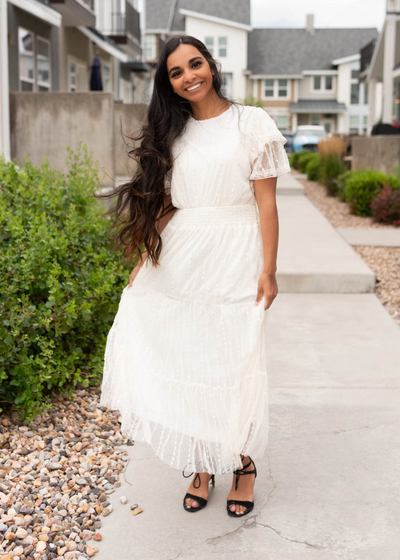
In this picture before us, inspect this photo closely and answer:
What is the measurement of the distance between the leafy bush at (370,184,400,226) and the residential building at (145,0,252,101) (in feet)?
111

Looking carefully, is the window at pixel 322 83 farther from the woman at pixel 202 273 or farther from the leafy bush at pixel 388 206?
the woman at pixel 202 273

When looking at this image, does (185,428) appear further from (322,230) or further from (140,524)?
(322,230)

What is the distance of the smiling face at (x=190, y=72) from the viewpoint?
246cm

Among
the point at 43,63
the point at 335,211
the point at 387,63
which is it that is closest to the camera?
the point at 335,211

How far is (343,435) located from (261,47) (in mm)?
46535

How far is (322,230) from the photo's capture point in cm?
897

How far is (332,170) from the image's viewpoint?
14.6 metres

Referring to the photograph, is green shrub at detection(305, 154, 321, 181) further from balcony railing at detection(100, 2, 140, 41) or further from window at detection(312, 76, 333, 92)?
window at detection(312, 76, 333, 92)

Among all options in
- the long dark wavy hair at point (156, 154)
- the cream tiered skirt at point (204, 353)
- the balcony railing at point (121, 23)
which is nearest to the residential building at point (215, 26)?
the balcony railing at point (121, 23)

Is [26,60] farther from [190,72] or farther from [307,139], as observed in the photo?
[307,139]

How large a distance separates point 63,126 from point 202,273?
591 cm

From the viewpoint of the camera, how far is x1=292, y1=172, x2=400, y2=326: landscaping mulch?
6.03 meters

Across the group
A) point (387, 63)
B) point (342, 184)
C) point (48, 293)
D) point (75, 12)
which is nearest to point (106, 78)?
point (75, 12)

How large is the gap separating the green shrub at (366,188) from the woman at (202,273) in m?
8.49
